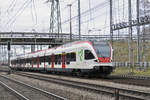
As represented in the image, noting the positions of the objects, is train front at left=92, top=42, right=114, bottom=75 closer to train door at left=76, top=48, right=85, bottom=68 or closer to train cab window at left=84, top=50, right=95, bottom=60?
train cab window at left=84, top=50, right=95, bottom=60

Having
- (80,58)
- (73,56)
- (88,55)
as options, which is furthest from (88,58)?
(73,56)

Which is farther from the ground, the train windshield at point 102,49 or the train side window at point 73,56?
the train windshield at point 102,49

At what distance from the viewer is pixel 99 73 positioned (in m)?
22.0

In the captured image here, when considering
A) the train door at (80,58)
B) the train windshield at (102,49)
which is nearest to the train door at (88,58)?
the train door at (80,58)

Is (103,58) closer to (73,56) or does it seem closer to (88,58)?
(88,58)

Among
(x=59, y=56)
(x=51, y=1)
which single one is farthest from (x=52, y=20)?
(x=59, y=56)

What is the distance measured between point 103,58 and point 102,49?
0.84 m

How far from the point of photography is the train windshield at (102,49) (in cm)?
2141

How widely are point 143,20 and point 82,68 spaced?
10.8 m

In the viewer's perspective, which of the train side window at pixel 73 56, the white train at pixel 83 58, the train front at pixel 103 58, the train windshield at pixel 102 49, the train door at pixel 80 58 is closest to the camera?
the train front at pixel 103 58

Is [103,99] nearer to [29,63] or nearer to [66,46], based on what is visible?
[66,46]

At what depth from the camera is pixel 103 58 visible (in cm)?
2131

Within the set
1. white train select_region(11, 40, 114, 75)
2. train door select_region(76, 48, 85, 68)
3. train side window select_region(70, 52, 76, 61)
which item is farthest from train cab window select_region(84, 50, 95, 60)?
train side window select_region(70, 52, 76, 61)

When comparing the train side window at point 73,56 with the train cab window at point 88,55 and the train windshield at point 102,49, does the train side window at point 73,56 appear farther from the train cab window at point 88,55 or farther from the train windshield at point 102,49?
the train windshield at point 102,49
